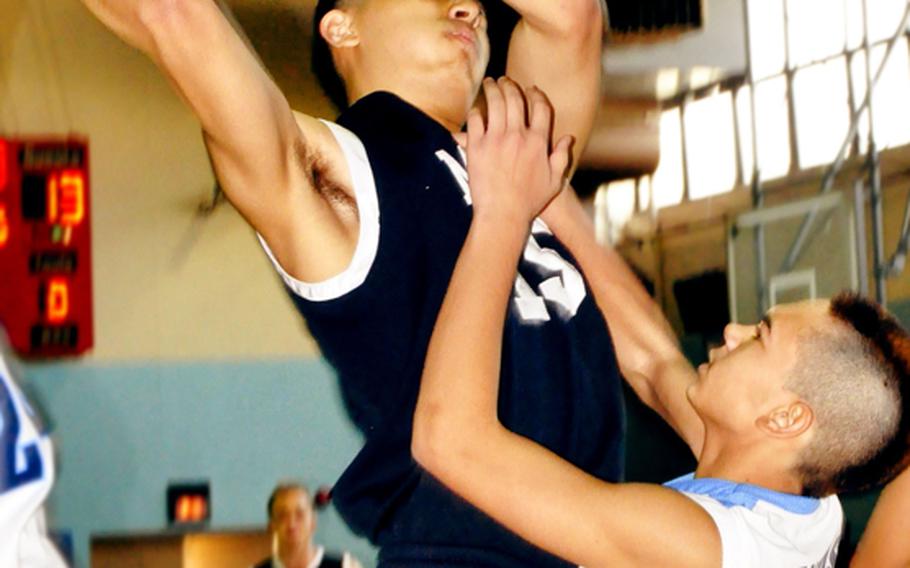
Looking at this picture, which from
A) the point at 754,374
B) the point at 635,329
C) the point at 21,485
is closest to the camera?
the point at 21,485

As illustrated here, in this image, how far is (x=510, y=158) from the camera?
1.18m

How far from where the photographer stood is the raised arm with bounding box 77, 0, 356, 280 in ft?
3.62

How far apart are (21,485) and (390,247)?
0.43 metres

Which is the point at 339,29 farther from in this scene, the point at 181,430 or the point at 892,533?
the point at 181,430

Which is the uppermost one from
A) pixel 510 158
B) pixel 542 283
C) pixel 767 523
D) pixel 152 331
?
pixel 510 158

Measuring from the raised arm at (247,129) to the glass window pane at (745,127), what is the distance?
2023 millimetres

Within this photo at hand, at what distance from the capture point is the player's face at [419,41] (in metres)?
1.40

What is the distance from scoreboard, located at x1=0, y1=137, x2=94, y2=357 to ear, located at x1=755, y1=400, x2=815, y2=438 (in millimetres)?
1729

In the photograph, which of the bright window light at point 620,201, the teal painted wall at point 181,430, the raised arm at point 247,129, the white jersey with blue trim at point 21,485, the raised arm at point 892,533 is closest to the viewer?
the white jersey with blue trim at point 21,485

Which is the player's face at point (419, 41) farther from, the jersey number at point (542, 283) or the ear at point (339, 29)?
the jersey number at point (542, 283)

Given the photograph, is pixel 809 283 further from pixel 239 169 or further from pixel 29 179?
pixel 239 169

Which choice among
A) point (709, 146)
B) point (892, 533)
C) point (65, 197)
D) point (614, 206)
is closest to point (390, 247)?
point (892, 533)

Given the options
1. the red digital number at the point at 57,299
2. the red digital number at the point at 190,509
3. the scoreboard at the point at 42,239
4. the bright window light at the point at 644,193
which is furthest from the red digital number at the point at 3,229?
the bright window light at the point at 644,193

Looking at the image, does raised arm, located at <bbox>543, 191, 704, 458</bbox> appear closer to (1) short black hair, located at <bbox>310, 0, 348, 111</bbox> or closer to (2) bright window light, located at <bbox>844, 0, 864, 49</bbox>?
(1) short black hair, located at <bbox>310, 0, 348, 111</bbox>
